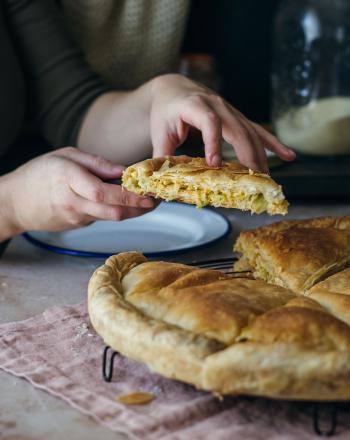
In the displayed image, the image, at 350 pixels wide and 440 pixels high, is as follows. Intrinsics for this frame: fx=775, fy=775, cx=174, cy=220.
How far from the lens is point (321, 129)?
2131 mm

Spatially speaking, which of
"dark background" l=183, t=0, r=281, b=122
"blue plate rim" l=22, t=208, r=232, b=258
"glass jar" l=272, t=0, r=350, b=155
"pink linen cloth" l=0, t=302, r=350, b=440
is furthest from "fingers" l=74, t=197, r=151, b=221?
"dark background" l=183, t=0, r=281, b=122

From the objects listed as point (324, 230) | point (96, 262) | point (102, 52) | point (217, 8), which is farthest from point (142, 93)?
point (217, 8)

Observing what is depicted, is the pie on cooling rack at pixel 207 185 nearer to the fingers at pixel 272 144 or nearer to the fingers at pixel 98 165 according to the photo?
the fingers at pixel 98 165

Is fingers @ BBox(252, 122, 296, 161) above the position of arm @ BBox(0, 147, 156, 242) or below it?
above

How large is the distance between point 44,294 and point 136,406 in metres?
0.47

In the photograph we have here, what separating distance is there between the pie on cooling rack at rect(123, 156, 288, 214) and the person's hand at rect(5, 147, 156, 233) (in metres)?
0.05

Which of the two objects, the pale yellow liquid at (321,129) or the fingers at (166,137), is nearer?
the fingers at (166,137)

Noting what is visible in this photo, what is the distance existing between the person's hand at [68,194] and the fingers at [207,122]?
0.49 ft

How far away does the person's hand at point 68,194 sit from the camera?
4.26 ft

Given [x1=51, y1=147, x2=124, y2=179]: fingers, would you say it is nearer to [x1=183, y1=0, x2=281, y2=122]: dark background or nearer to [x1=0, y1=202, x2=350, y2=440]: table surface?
[x1=0, y1=202, x2=350, y2=440]: table surface

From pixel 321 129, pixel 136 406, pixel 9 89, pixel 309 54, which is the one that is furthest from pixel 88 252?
pixel 309 54

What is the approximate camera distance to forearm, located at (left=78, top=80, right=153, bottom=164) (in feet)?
6.10

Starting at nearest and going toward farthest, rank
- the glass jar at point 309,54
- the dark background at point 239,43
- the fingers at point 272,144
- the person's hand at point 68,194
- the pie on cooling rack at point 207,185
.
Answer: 1. the pie on cooling rack at point 207,185
2. the person's hand at point 68,194
3. the fingers at point 272,144
4. the glass jar at point 309,54
5. the dark background at point 239,43

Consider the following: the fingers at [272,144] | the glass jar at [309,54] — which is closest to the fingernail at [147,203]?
the fingers at [272,144]
